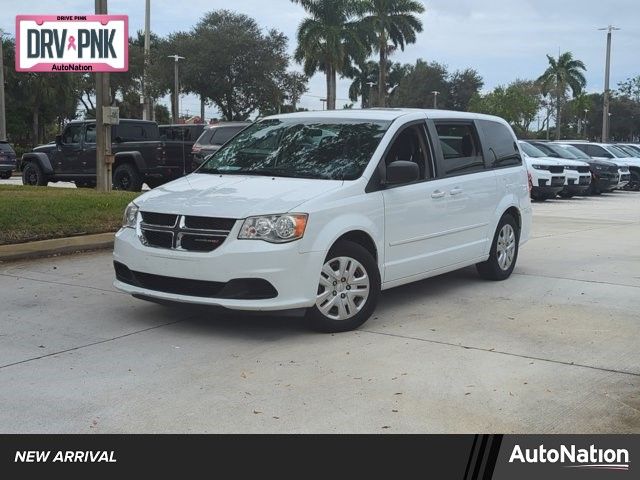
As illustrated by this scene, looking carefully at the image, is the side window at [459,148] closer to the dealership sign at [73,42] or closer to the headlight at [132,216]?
the headlight at [132,216]

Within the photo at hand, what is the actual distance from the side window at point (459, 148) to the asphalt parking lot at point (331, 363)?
1.26 m

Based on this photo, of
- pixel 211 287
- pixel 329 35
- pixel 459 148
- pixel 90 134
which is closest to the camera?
pixel 211 287

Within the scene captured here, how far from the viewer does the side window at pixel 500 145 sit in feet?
27.9

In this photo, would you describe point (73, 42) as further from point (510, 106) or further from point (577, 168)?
point (510, 106)

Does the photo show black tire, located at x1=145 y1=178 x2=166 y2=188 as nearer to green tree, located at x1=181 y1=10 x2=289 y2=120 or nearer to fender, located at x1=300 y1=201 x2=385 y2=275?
fender, located at x1=300 y1=201 x2=385 y2=275

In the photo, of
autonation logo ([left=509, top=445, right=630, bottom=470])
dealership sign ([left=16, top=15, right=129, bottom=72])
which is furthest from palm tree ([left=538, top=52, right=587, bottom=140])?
autonation logo ([left=509, top=445, right=630, bottom=470])

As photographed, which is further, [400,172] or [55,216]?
[55,216]

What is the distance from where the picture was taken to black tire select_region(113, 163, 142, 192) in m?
18.8

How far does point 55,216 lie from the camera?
10.8 meters

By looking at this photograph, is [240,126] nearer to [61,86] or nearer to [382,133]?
[382,133]

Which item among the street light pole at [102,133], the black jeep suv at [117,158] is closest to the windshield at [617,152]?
the black jeep suv at [117,158]

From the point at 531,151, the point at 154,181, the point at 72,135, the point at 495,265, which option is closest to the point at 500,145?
the point at 495,265

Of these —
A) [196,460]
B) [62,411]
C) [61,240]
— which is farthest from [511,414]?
[61,240]

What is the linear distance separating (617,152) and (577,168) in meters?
7.69
